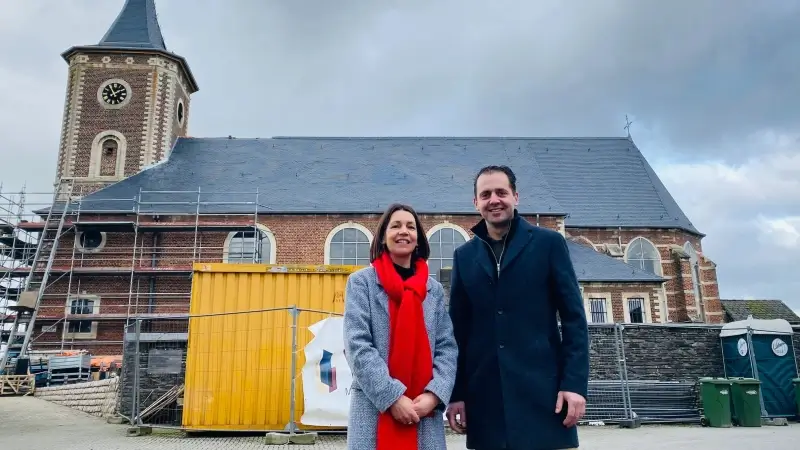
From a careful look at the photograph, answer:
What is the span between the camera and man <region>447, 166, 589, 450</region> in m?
2.62

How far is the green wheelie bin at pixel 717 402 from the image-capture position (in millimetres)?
10148

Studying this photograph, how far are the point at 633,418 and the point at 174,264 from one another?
16.6 m

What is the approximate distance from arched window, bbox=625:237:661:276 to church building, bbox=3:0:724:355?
0.06m

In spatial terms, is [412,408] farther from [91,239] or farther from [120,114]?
[120,114]

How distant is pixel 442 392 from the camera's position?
2.63m

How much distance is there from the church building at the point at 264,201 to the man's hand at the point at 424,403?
15550 millimetres

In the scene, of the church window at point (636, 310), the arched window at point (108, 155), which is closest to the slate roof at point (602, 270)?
the church window at point (636, 310)

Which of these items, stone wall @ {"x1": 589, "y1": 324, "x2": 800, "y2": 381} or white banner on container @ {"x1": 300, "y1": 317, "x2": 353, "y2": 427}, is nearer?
white banner on container @ {"x1": 300, "y1": 317, "x2": 353, "y2": 427}

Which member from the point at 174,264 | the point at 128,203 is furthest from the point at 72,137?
the point at 174,264

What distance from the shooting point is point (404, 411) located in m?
2.56

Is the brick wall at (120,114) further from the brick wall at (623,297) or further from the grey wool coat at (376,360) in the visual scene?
the grey wool coat at (376,360)

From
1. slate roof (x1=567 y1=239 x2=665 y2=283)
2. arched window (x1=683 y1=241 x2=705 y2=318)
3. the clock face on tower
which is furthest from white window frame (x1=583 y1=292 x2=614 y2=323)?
the clock face on tower

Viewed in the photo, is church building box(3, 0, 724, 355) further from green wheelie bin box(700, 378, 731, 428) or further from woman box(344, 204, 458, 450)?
woman box(344, 204, 458, 450)

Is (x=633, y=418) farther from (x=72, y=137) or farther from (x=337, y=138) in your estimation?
(x=72, y=137)
